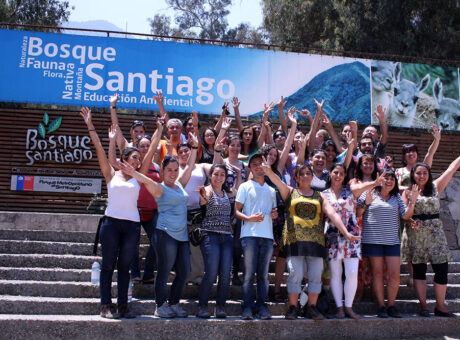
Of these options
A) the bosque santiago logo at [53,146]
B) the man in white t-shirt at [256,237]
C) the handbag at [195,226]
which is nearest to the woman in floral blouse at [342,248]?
the man in white t-shirt at [256,237]

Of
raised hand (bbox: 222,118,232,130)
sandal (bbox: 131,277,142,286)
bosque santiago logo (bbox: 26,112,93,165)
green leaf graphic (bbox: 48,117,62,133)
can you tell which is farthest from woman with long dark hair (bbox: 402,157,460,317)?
green leaf graphic (bbox: 48,117,62,133)

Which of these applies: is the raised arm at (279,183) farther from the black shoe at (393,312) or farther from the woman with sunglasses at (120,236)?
the black shoe at (393,312)

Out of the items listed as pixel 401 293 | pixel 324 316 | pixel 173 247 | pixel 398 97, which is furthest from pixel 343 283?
pixel 398 97

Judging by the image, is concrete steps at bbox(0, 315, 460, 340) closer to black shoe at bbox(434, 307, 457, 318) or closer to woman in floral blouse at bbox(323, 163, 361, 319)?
black shoe at bbox(434, 307, 457, 318)

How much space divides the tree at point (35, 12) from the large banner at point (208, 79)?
7.92 meters

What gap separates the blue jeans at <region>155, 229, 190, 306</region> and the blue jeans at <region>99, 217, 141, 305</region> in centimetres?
27

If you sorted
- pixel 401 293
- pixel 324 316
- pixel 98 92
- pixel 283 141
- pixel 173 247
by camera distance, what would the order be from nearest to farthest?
pixel 173 247, pixel 324 316, pixel 401 293, pixel 283 141, pixel 98 92

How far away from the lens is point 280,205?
17.6ft

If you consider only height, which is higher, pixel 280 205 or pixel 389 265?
pixel 280 205

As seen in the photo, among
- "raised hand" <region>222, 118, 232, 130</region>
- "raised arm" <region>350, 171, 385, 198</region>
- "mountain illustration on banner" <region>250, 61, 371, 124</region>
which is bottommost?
"raised arm" <region>350, 171, 385, 198</region>

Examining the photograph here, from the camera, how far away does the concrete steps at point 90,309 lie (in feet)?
14.9

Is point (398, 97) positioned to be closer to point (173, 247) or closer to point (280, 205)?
point (280, 205)

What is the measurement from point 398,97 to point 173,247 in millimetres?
7699

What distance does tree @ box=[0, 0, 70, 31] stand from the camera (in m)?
16.8
